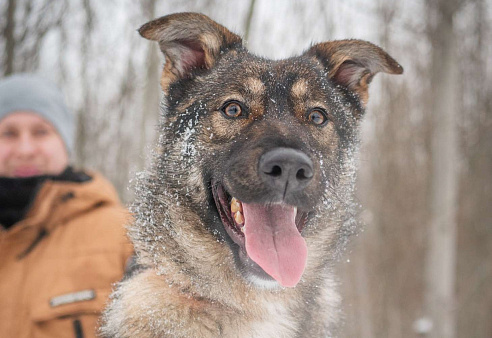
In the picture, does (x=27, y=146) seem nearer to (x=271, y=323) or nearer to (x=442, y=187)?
(x=271, y=323)

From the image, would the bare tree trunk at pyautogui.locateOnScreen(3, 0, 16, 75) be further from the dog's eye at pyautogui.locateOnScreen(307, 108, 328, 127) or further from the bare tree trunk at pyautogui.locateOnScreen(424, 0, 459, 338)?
the bare tree trunk at pyautogui.locateOnScreen(424, 0, 459, 338)

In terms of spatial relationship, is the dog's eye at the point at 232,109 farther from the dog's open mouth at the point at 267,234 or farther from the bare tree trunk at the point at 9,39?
the bare tree trunk at the point at 9,39

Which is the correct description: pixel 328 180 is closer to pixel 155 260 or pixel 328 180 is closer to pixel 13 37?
pixel 155 260

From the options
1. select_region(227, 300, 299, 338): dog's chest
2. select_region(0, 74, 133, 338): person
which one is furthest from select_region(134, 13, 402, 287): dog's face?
select_region(0, 74, 133, 338): person

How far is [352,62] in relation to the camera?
2689 millimetres

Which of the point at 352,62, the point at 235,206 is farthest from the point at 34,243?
the point at 352,62

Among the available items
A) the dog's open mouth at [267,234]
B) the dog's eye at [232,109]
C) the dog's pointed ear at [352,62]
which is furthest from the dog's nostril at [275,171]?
the dog's pointed ear at [352,62]

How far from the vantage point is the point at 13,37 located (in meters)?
6.04

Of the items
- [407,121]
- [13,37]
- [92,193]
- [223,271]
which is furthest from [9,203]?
[407,121]

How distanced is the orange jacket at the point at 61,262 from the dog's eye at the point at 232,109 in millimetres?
858

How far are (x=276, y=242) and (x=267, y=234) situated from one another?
58 mm

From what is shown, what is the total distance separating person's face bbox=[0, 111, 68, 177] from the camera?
3.04 m

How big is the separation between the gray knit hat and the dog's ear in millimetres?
1213

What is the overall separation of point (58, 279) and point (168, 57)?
1569mm
